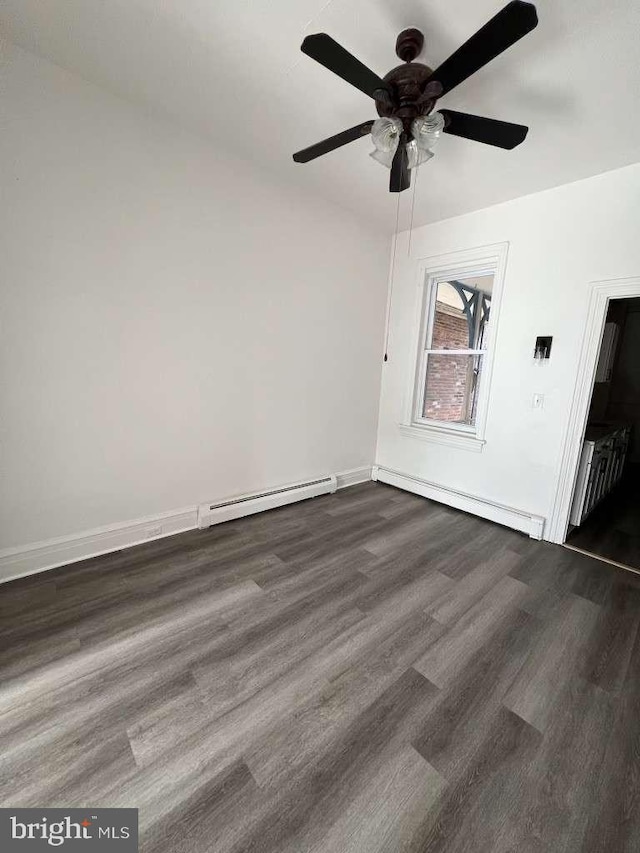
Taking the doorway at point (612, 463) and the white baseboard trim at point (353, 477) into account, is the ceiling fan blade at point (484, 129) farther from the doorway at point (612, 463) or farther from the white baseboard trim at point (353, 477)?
the white baseboard trim at point (353, 477)

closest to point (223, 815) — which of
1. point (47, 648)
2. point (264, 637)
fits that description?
point (264, 637)

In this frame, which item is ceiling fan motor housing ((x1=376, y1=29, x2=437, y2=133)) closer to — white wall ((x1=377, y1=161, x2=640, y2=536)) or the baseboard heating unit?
white wall ((x1=377, y1=161, x2=640, y2=536))

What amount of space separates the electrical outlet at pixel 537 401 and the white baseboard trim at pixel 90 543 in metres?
2.98

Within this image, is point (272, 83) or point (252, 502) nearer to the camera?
point (272, 83)

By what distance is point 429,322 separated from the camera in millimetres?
3812

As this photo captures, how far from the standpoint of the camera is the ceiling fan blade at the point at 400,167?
5.70 feet

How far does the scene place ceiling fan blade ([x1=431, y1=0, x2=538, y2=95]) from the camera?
1.07 meters

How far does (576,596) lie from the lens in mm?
2207

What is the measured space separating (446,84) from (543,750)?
2.67m

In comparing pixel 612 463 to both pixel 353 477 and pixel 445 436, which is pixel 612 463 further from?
pixel 353 477

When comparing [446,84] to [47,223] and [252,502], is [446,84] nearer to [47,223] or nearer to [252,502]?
[47,223]

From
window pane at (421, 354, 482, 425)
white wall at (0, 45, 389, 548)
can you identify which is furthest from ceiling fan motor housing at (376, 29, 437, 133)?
window pane at (421, 354, 482, 425)

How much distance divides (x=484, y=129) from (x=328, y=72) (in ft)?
2.90

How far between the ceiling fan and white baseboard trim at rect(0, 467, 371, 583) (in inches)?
101
